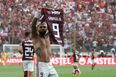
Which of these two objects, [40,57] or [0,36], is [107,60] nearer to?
[0,36]

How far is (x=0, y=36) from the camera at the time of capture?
44.1 metres

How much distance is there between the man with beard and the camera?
512 inches

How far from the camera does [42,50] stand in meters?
13.2

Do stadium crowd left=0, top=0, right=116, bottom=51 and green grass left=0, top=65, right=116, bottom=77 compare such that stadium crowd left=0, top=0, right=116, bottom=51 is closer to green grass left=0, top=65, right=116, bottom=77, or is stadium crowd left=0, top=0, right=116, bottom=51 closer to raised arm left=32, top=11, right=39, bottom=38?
green grass left=0, top=65, right=116, bottom=77

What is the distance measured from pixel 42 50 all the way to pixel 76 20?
3398 cm

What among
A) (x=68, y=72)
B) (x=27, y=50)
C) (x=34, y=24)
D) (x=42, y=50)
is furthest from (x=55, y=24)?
(x=68, y=72)

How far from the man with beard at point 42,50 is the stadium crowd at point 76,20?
29393mm

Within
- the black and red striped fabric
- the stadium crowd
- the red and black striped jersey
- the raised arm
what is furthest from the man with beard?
the stadium crowd

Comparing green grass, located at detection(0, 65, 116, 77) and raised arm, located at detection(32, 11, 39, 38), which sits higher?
raised arm, located at detection(32, 11, 39, 38)

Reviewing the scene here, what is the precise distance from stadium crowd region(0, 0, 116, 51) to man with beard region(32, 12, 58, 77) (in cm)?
2939

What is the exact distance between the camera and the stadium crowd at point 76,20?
44.3m

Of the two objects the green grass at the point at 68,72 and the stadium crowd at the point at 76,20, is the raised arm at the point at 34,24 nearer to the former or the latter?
the green grass at the point at 68,72

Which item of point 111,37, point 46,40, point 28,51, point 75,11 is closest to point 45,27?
point 46,40

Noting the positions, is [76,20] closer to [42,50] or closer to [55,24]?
[55,24]
